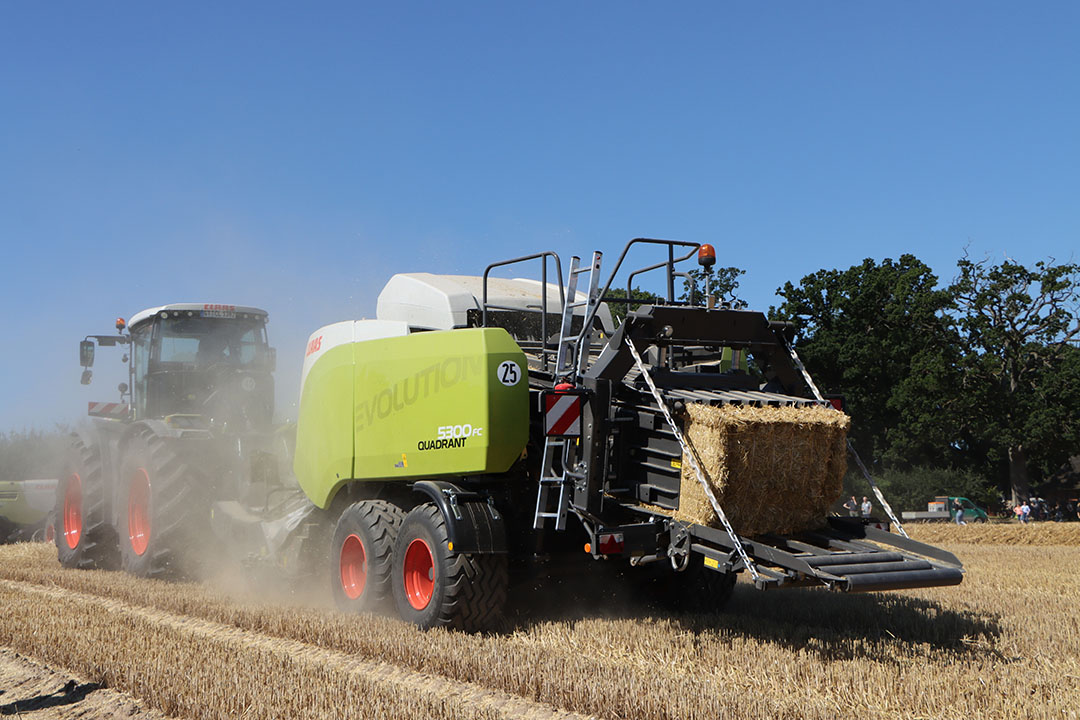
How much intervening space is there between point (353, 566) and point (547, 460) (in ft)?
7.27

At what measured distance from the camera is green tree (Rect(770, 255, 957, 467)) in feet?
126

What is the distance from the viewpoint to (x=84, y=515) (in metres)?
11.0

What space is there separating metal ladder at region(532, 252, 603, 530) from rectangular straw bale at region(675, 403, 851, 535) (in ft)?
2.70

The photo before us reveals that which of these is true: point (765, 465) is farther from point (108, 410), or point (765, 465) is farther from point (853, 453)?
point (108, 410)

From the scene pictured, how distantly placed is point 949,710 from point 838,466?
6.73 ft

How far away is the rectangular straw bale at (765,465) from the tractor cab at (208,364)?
628 cm

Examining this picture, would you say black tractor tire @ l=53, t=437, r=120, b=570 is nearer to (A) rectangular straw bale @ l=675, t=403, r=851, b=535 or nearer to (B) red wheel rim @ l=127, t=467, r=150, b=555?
(B) red wheel rim @ l=127, t=467, r=150, b=555

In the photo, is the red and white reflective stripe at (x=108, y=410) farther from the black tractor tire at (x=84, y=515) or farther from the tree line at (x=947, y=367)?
the tree line at (x=947, y=367)

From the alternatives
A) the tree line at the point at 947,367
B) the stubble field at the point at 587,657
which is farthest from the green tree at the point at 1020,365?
the stubble field at the point at 587,657

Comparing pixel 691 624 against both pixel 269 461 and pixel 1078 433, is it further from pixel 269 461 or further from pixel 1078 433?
pixel 1078 433

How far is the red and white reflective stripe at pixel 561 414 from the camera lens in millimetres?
6398

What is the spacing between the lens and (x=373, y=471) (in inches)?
296

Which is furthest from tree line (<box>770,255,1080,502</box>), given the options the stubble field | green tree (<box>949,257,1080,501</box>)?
the stubble field

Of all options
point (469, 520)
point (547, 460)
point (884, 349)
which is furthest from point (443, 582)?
point (884, 349)
